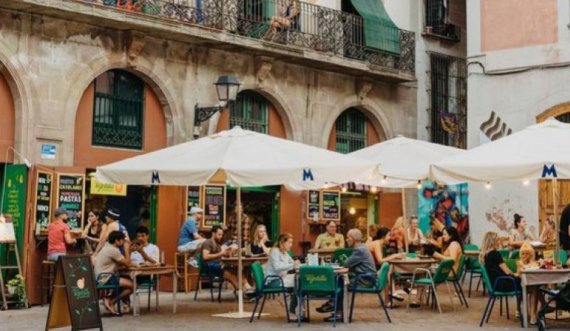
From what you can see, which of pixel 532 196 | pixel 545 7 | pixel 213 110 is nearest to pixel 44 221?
pixel 213 110

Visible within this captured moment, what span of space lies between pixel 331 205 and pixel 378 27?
4.79 m

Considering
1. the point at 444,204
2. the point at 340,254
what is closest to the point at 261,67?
the point at 340,254

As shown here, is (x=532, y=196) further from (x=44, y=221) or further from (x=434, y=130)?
(x=44, y=221)

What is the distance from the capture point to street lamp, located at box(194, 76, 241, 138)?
1791cm

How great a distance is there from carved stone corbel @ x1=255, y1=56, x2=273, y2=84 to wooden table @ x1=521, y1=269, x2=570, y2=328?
9.96 metres

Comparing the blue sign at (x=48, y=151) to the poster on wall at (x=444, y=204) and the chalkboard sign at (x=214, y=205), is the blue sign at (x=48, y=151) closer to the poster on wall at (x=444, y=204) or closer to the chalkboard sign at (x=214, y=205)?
the chalkboard sign at (x=214, y=205)

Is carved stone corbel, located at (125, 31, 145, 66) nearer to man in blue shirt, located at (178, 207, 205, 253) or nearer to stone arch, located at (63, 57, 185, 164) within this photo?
stone arch, located at (63, 57, 185, 164)

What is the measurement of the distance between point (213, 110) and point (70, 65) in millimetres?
3124

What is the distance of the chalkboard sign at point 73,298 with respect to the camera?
1130 cm

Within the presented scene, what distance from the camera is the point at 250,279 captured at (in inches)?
677

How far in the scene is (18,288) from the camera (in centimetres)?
1570

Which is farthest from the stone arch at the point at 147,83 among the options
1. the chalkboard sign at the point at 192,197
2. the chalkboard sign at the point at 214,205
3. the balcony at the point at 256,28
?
the chalkboard sign at the point at 214,205

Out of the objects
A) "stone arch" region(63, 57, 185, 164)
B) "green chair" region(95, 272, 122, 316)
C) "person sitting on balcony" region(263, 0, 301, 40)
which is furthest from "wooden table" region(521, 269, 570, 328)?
"person sitting on balcony" region(263, 0, 301, 40)

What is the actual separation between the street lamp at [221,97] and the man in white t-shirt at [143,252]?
331cm
